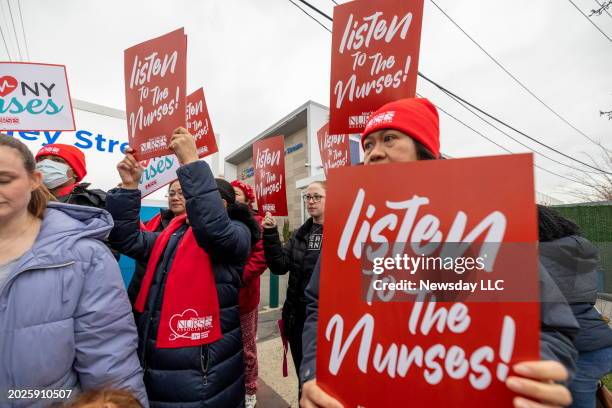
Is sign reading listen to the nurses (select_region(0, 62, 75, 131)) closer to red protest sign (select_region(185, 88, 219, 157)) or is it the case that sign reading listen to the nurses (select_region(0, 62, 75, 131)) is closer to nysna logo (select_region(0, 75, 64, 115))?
nysna logo (select_region(0, 75, 64, 115))

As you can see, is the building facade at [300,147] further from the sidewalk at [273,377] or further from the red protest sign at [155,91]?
the red protest sign at [155,91]

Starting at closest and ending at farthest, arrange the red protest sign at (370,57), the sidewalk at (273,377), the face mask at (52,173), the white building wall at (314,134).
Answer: the red protest sign at (370,57) < the face mask at (52,173) < the sidewalk at (273,377) < the white building wall at (314,134)

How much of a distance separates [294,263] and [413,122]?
68.2 inches

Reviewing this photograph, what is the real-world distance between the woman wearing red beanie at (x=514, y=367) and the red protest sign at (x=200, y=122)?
2684 mm

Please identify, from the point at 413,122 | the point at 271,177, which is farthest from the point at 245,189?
the point at 413,122

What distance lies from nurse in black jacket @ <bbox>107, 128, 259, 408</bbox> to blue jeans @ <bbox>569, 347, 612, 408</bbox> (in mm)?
1615

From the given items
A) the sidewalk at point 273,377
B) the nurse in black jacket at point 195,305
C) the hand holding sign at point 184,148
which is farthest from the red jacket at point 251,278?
A: the hand holding sign at point 184,148

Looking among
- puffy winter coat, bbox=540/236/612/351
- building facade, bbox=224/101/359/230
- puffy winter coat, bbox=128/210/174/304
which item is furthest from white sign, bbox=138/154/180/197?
building facade, bbox=224/101/359/230

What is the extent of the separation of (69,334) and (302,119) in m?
14.0

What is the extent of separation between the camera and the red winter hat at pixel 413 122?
1.08m

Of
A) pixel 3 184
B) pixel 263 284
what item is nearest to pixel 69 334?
pixel 3 184

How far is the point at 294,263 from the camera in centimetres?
256

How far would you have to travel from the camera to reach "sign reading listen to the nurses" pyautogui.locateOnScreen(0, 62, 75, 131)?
2658 millimetres

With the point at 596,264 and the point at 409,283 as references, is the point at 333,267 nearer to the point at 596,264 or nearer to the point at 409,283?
the point at 409,283
